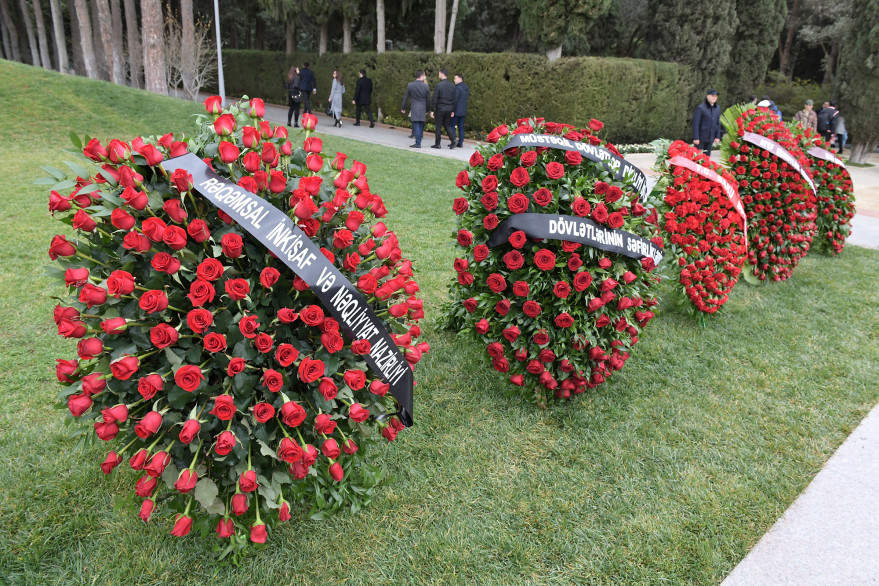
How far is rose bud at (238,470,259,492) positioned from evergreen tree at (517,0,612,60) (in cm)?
1721

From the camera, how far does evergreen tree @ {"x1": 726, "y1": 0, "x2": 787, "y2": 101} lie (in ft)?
70.1

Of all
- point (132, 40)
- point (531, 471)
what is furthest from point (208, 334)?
point (132, 40)

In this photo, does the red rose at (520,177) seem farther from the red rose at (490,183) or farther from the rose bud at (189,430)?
the rose bud at (189,430)

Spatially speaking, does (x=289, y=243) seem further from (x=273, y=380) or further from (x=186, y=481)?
(x=186, y=481)

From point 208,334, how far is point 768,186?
5675mm

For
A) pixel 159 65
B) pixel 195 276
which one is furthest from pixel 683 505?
pixel 159 65

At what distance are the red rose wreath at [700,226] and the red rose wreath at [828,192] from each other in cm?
257

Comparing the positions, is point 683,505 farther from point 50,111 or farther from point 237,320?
point 50,111

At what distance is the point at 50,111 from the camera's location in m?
12.3

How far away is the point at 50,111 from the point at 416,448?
13431 millimetres

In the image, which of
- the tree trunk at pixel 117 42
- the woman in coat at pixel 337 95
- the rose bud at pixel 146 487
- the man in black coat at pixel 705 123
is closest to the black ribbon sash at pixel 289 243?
the rose bud at pixel 146 487

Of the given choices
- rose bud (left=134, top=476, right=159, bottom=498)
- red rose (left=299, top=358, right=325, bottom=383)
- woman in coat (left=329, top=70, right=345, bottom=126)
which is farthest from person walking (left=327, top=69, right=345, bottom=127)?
rose bud (left=134, top=476, right=159, bottom=498)

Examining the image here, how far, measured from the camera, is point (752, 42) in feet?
71.8

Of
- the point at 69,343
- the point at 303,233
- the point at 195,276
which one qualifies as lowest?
the point at 69,343
